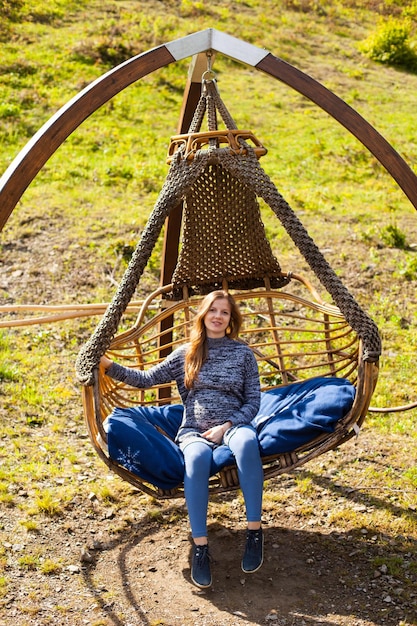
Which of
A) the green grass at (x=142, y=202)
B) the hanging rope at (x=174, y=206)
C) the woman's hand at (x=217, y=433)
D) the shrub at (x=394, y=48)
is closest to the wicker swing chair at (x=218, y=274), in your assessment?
the hanging rope at (x=174, y=206)

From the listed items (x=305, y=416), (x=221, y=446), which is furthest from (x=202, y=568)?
(x=305, y=416)

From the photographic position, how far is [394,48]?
10125 mm

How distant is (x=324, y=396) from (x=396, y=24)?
890cm

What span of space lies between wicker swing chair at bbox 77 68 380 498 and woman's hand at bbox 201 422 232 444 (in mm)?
135

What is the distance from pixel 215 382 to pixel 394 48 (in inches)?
334

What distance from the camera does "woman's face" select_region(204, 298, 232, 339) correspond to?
2.88 meters

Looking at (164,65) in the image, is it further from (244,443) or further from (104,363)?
(244,443)

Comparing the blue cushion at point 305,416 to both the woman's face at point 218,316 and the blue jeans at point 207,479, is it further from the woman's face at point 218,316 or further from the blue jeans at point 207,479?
the woman's face at point 218,316

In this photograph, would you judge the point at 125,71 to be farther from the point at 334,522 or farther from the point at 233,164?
the point at 334,522

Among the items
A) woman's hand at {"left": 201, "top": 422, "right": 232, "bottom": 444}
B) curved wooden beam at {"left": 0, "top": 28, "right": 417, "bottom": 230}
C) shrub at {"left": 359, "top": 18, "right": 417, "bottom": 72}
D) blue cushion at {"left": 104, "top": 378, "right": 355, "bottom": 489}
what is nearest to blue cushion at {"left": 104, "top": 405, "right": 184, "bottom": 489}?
blue cushion at {"left": 104, "top": 378, "right": 355, "bottom": 489}

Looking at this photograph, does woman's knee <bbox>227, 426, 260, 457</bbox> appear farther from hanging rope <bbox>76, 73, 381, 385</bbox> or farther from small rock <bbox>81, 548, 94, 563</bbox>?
small rock <bbox>81, 548, 94, 563</bbox>

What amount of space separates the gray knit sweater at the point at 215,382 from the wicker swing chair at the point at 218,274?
7.2 inches

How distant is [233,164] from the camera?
2984 millimetres

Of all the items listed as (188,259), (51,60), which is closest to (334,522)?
(188,259)
